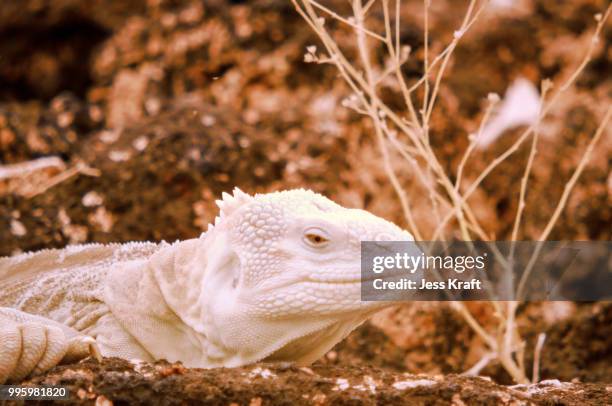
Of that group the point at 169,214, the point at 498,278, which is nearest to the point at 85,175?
the point at 169,214

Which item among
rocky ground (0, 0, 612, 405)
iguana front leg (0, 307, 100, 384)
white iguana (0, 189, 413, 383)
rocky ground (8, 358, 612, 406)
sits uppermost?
rocky ground (0, 0, 612, 405)

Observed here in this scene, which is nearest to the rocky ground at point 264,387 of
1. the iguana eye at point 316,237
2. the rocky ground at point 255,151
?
the rocky ground at point 255,151

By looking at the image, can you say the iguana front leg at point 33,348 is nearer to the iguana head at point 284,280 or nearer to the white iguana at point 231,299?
the white iguana at point 231,299

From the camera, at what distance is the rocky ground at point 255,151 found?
2.78 metres

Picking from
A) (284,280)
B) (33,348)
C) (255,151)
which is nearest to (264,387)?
(284,280)

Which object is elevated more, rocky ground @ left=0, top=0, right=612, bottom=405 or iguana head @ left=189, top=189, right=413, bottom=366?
rocky ground @ left=0, top=0, right=612, bottom=405

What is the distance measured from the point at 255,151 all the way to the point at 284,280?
2799 millimetres

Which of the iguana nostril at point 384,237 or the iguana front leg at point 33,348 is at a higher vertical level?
the iguana nostril at point 384,237

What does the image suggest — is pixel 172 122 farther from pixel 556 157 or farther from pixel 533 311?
pixel 556 157

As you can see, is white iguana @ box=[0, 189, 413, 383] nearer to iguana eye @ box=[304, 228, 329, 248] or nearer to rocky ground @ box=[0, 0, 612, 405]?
iguana eye @ box=[304, 228, 329, 248]

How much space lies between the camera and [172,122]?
18.7ft

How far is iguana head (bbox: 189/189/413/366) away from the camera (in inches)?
110

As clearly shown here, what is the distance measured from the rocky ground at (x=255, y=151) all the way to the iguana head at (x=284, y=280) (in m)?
0.16

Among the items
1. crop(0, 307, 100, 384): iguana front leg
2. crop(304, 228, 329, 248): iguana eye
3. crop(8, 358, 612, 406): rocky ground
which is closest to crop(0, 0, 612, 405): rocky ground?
crop(8, 358, 612, 406): rocky ground
